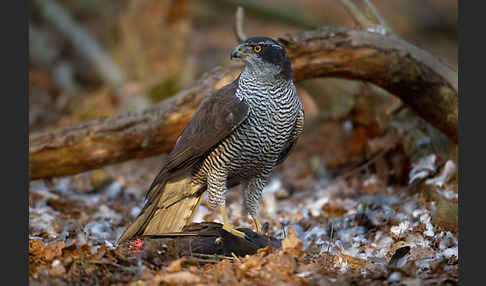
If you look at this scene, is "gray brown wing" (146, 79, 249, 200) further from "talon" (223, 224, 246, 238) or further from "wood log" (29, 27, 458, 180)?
"wood log" (29, 27, 458, 180)

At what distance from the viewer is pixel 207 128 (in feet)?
12.6

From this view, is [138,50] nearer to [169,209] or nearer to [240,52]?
[169,209]

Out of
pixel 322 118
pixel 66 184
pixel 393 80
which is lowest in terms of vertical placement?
pixel 66 184

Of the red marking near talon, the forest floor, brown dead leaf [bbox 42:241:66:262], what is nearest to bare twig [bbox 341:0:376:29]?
the forest floor

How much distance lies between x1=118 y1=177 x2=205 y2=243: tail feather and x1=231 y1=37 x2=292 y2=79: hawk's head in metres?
1.13

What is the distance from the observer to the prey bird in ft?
12.3

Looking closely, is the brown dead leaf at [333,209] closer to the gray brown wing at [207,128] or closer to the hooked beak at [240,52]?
the gray brown wing at [207,128]

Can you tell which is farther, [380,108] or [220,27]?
[220,27]

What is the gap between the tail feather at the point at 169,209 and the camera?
13.6 ft

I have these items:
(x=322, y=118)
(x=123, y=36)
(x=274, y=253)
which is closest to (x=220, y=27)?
(x=123, y=36)

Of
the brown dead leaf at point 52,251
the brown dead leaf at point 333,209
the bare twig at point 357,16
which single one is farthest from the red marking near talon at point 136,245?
the bare twig at point 357,16

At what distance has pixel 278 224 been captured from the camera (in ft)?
17.3

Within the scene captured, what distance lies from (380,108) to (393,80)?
1.33 m

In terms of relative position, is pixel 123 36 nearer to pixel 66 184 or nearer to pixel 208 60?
pixel 208 60
